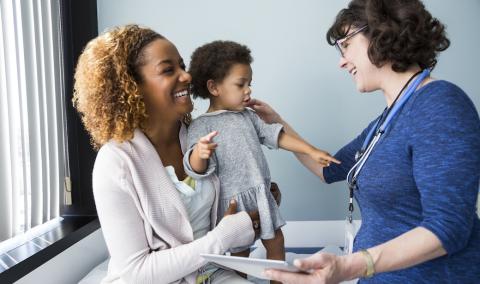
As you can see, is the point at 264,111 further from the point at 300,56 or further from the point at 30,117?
the point at 30,117

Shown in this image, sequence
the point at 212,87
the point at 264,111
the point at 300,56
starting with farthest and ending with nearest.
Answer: the point at 300,56 → the point at 264,111 → the point at 212,87

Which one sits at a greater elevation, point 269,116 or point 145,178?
point 269,116

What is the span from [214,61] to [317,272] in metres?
1.03

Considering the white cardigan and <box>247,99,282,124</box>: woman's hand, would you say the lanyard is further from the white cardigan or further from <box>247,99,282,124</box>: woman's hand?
<box>247,99,282,124</box>: woman's hand

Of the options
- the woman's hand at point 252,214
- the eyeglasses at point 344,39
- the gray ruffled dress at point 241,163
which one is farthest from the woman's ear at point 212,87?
the eyeglasses at point 344,39

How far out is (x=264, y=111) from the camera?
1.82m

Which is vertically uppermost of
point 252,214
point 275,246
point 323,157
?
point 323,157

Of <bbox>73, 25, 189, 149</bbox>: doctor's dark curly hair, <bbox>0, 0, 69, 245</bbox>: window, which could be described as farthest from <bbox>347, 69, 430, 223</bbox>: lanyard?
<bbox>0, 0, 69, 245</bbox>: window

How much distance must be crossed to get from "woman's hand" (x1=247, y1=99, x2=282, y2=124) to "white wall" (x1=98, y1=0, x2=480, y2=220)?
0.55 meters

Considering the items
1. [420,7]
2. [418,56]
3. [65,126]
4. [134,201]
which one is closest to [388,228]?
[418,56]

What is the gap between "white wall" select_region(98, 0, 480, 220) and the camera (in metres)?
2.27

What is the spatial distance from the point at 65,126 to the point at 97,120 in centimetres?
116

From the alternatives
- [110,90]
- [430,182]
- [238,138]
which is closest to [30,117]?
[110,90]

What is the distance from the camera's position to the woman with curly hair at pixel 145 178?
128 cm
